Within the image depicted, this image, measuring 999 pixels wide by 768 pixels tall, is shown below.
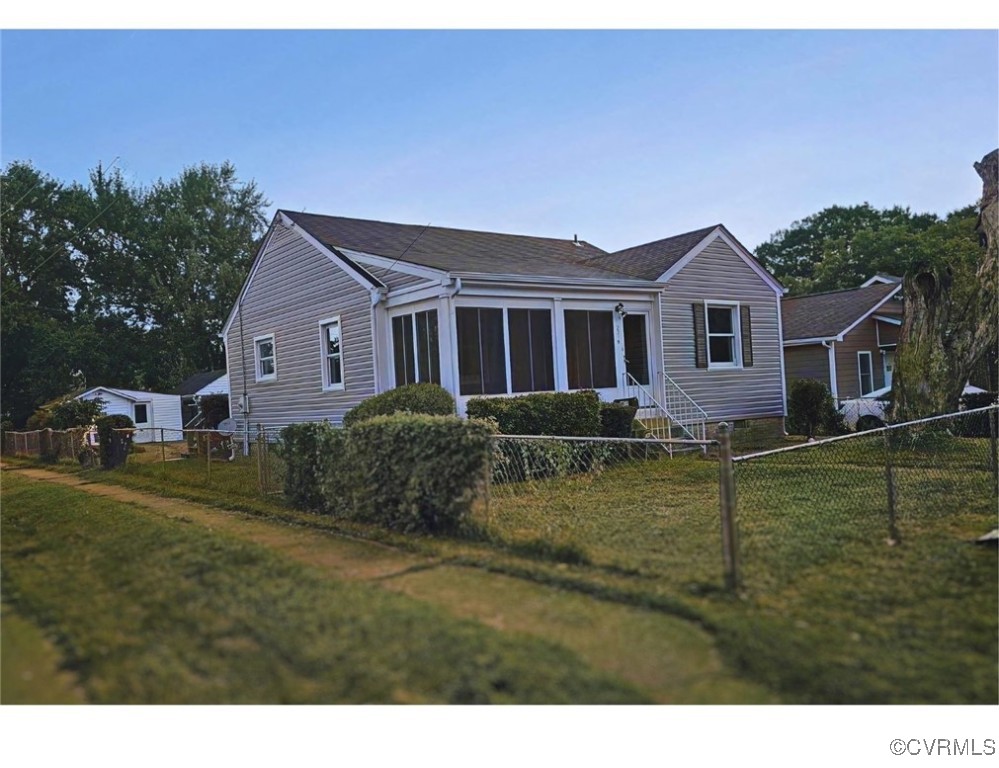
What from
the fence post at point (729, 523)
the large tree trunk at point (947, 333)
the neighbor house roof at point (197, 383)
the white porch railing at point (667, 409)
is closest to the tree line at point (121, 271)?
the neighbor house roof at point (197, 383)

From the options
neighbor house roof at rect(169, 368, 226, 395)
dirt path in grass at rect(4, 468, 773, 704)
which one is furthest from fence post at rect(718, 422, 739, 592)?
neighbor house roof at rect(169, 368, 226, 395)

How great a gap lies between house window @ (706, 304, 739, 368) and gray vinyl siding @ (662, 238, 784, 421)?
24 cm

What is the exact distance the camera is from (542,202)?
23.1 meters

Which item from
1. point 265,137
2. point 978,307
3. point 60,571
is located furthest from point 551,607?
point 265,137

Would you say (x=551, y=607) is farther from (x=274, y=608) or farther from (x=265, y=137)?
(x=265, y=137)

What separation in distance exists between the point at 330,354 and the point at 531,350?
4.62 meters

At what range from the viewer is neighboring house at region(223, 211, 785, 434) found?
13695mm

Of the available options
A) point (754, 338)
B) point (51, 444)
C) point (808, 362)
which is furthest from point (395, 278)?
point (808, 362)

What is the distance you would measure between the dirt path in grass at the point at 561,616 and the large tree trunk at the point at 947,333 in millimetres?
11138

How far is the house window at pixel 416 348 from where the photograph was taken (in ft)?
44.9

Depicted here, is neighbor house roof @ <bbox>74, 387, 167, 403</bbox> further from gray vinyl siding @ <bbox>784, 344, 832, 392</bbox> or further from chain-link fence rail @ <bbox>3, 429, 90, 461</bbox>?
gray vinyl siding @ <bbox>784, 344, 832, 392</bbox>

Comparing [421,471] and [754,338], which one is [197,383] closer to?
[754,338]

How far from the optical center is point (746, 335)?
17.8m

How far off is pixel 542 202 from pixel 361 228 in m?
7.15
